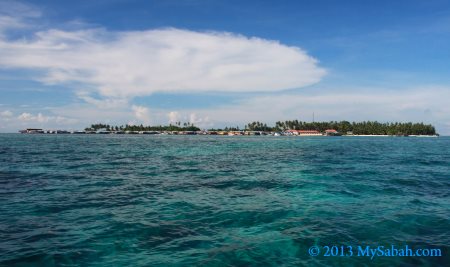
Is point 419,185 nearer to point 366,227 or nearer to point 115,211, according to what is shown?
point 366,227

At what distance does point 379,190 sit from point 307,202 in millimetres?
8804

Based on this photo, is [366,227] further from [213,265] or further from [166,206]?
[166,206]

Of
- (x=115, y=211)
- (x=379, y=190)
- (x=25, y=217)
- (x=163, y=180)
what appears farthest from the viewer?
(x=163, y=180)

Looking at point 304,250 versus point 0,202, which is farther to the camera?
point 0,202

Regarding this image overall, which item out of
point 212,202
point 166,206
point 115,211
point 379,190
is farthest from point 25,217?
point 379,190

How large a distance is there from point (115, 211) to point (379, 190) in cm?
2138

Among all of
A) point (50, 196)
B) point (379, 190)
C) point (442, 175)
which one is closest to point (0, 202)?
point (50, 196)

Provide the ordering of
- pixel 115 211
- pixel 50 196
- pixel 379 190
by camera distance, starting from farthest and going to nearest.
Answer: pixel 379 190 < pixel 50 196 < pixel 115 211

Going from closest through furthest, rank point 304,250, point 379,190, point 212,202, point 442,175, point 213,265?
point 213,265 < point 304,250 < point 212,202 < point 379,190 < point 442,175

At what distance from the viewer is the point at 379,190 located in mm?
28969

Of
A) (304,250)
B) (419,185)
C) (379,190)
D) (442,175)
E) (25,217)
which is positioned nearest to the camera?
(304,250)

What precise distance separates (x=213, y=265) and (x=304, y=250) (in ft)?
13.9

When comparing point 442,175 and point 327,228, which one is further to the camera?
point 442,175

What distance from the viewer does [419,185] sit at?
105ft
